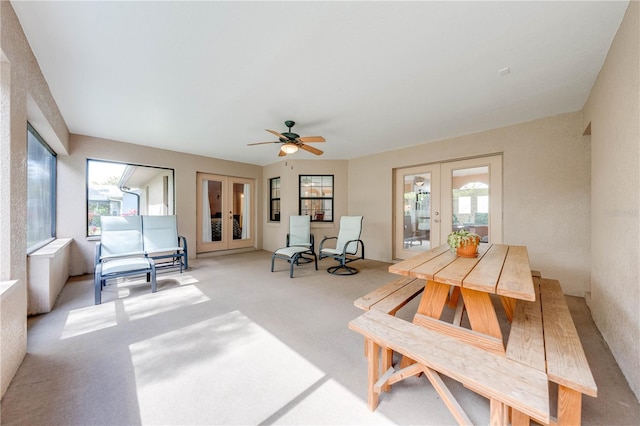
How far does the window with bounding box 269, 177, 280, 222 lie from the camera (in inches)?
259

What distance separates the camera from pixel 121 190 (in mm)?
5113

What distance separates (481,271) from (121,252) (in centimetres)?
471

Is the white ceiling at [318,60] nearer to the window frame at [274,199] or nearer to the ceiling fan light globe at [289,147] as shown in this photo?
the ceiling fan light globe at [289,147]

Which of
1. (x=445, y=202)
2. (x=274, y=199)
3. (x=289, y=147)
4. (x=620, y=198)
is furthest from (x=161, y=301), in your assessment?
(x=445, y=202)

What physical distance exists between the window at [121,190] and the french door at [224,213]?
2.43 ft

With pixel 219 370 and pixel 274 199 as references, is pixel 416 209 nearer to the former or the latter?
pixel 274 199

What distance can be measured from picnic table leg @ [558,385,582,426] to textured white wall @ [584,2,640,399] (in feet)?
3.02

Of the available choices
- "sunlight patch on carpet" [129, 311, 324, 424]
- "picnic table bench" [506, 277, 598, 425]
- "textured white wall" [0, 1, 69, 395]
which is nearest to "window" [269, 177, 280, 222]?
"sunlight patch on carpet" [129, 311, 324, 424]

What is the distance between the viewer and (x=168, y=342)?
2012 millimetres

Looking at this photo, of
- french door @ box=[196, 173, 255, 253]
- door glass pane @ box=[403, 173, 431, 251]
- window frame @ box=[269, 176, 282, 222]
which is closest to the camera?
door glass pane @ box=[403, 173, 431, 251]

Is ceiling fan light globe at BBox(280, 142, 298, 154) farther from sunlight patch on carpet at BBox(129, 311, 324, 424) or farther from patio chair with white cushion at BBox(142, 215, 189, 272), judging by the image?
patio chair with white cushion at BBox(142, 215, 189, 272)

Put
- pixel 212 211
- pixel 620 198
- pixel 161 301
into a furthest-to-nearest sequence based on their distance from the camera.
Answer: pixel 212 211 < pixel 161 301 < pixel 620 198

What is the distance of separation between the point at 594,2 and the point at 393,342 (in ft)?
8.43

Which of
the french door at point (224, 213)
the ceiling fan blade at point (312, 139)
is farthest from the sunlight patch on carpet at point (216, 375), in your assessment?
the french door at point (224, 213)
